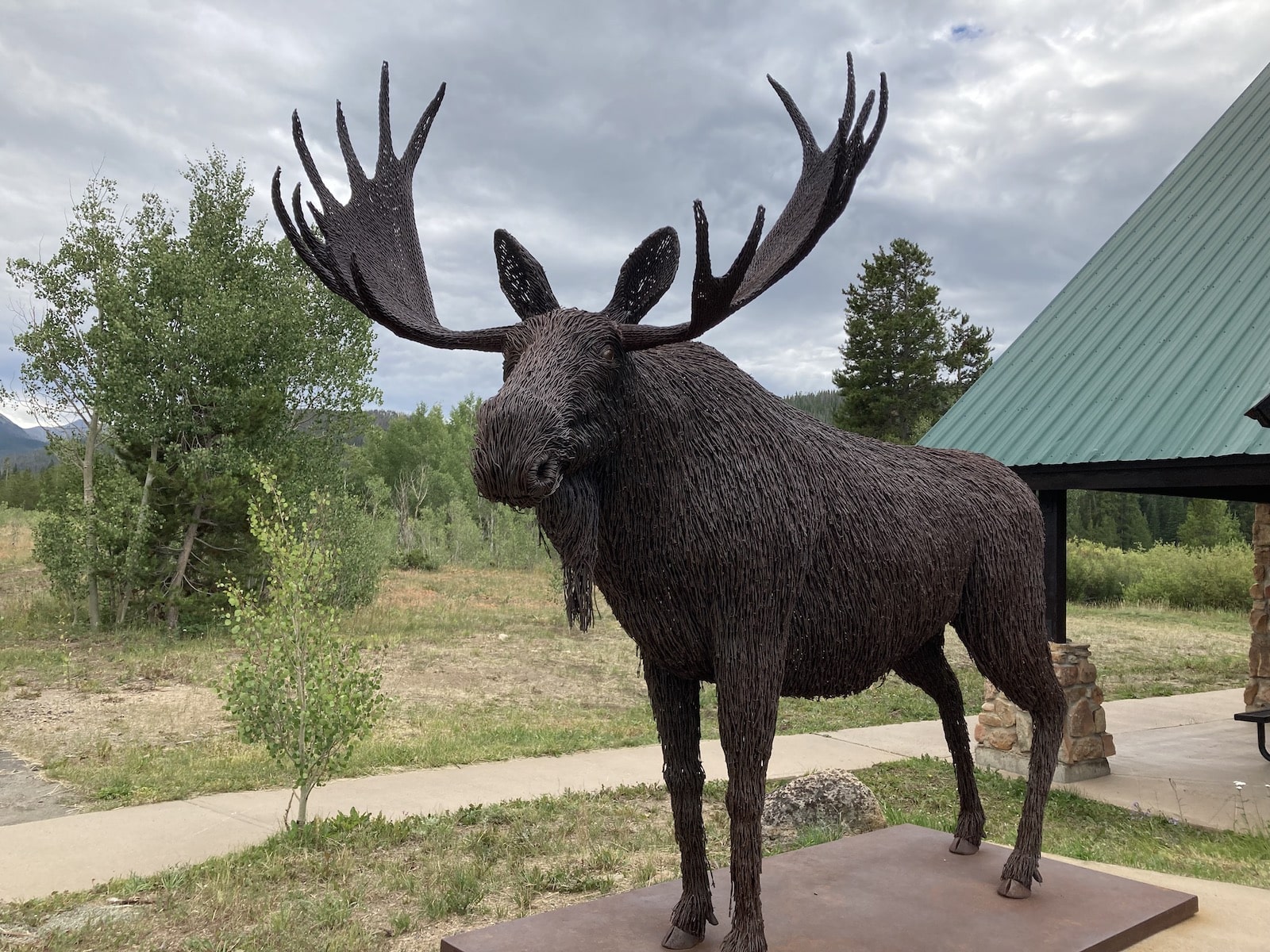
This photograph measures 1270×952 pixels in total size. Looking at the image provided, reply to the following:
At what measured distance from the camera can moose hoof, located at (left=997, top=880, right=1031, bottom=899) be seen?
3395mm

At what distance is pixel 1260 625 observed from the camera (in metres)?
9.57

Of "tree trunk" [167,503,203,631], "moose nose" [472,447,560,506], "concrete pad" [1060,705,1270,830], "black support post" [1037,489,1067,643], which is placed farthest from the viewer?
Result: "tree trunk" [167,503,203,631]

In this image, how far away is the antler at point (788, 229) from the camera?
90.0 inches

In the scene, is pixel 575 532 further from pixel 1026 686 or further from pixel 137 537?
pixel 137 537

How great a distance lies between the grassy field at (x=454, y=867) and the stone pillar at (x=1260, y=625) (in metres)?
4.05

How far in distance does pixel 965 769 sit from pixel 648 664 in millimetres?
1703

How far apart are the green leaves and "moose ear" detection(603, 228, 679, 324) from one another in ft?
13.2

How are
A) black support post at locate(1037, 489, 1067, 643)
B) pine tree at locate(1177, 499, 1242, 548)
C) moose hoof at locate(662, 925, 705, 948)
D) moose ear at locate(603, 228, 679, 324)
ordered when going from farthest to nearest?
pine tree at locate(1177, 499, 1242, 548), black support post at locate(1037, 489, 1067, 643), moose hoof at locate(662, 925, 705, 948), moose ear at locate(603, 228, 679, 324)

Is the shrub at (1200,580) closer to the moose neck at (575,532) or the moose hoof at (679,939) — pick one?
the moose hoof at (679,939)

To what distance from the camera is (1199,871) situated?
493 centimetres

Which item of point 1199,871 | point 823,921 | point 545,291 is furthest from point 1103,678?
point 545,291

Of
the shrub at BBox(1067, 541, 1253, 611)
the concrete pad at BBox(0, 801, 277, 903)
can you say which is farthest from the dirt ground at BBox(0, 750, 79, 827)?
the shrub at BBox(1067, 541, 1253, 611)

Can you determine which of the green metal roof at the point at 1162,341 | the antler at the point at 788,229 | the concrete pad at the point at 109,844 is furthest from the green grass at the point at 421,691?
the antler at the point at 788,229

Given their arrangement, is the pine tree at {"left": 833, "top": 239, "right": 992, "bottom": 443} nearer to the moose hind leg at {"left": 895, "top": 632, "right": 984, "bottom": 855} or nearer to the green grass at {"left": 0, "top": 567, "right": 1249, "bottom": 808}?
the green grass at {"left": 0, "top": 567, "right": 1249, "bottom": 808}
